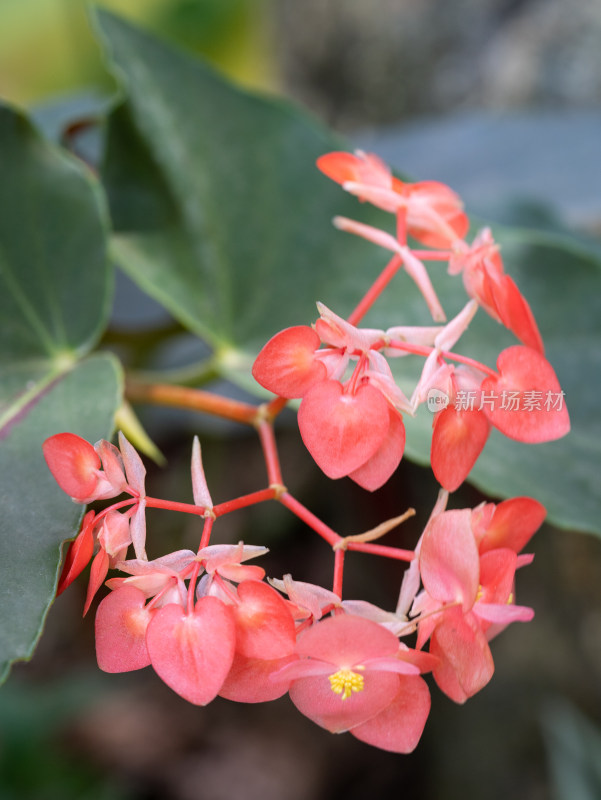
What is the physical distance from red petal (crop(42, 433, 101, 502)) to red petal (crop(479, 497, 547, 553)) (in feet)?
0.62

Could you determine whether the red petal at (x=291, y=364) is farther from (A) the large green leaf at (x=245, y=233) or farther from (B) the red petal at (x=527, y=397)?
(A) the large green leaf at (x=245, y=233)

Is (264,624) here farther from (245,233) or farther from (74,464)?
(245,233)

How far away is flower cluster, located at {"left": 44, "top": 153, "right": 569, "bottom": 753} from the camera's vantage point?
12.7 inches

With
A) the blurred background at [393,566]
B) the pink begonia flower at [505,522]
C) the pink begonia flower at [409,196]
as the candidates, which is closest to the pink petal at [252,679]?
the pink begonia flower at [505,522]

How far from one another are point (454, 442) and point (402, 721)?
0.43ft

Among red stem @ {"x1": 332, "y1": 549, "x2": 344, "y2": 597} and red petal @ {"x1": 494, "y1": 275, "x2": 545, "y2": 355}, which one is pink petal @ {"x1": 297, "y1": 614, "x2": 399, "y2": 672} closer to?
red stem @ {"x1": 332, "y1": 549, "x2": 344, "y2": 597}

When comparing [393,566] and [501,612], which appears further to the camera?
[393,566]

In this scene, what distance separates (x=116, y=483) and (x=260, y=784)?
3.60 feet

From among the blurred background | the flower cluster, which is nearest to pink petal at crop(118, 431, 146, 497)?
the flower cluster

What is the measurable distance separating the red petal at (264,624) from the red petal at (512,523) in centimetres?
10

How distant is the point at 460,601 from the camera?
1.09 feet

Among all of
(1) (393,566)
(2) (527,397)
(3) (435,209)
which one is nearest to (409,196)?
(3) (435,209)

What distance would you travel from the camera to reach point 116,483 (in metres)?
0.35

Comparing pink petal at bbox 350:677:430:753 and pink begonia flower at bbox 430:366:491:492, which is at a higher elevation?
pink begonia flower at bbox 430:366:491:492
